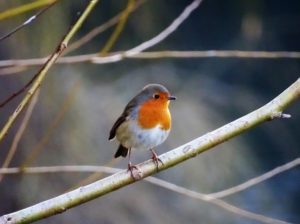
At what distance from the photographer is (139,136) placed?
2.45 metres

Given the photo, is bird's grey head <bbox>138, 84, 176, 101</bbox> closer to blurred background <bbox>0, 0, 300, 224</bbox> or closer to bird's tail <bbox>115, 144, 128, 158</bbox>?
bird's tail <bbox>115, 144, 128, 158</bbox>

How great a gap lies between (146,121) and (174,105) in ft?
8.85

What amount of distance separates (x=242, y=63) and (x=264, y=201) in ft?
3.57

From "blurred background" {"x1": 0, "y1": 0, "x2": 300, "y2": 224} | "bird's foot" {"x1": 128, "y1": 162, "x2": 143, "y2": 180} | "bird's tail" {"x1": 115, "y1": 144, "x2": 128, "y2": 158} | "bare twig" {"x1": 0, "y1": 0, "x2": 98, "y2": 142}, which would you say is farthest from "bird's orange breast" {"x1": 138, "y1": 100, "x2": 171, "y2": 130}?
"blurred background" {"x1": 0, "y1": 0, "x2": 300, "y2": 224}

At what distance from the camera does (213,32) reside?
18.8 ft

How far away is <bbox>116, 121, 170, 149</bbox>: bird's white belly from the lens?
238cm

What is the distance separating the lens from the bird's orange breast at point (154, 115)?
241 cm

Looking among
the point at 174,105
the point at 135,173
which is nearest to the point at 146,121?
the point at 135,173

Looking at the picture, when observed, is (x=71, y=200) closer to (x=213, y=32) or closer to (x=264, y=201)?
(x=264, y=201)

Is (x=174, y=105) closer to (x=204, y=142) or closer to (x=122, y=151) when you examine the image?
(x=122, y=151)

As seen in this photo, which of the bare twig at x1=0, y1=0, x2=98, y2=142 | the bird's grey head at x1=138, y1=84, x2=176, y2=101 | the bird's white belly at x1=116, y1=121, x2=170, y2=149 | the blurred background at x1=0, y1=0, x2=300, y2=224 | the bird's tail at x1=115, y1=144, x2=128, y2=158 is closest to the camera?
the bare twig at x1=0, y1=0, x2=98, y2=142

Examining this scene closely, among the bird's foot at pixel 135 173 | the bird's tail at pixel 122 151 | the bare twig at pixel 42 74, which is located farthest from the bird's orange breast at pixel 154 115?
the bare twig at pixel 42 74

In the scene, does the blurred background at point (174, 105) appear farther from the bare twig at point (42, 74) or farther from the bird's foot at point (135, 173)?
the bare twig at point (42, 74)

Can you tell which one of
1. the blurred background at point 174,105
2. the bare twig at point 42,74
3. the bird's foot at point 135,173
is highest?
the blurred background at point 174,105
